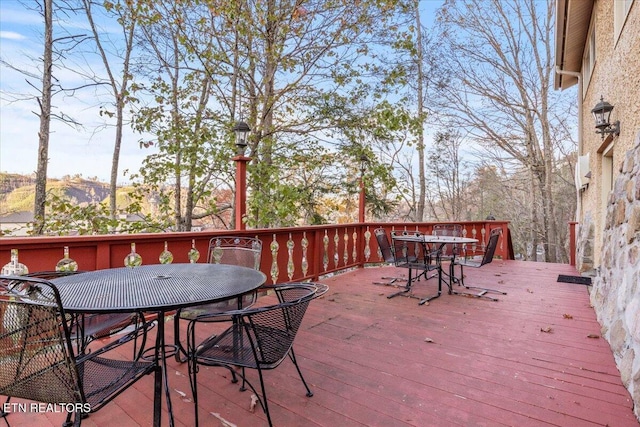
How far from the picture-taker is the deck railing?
2.33 m

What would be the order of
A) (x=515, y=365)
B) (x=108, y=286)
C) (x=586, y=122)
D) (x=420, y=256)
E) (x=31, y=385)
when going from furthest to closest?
(x=586, y=122) → (x=420, y=256) → (x=515, y=365) → (x=108, y=286) → (x=31, y=385)

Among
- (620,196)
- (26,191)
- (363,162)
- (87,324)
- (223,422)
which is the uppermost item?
(363,162)

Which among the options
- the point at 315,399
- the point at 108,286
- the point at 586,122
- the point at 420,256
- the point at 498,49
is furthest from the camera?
the point at 498,49

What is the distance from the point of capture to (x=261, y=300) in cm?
396

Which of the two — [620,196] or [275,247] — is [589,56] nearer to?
[620,196]

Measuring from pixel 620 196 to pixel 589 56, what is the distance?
164 inches

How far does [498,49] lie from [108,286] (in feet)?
43.9

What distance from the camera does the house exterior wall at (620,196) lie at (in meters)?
2.10

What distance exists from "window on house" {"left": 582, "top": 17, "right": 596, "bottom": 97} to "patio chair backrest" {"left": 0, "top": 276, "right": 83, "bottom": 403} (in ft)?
22.0

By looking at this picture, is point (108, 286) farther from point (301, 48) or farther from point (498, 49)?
point (498, 49)

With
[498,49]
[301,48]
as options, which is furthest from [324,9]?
[498,49]

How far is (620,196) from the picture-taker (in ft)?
9.01

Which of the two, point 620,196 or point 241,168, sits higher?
point 241,168

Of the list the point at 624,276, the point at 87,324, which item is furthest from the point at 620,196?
the point at 87,324
